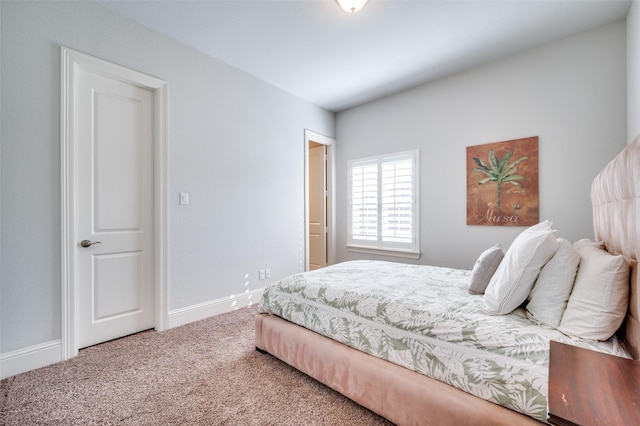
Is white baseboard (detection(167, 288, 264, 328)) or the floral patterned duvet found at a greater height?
the floral patterned duvet

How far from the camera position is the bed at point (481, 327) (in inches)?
45.1

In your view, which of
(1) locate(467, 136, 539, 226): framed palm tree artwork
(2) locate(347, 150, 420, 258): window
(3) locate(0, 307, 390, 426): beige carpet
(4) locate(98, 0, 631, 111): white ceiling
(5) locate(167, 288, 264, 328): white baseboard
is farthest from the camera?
(2) locate(347, 150, 420, 258): window

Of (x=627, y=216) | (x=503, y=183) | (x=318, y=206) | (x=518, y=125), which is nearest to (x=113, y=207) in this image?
(x=318, y=206)

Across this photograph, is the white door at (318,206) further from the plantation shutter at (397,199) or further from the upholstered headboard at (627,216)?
the upholstered headboard at (627,216)

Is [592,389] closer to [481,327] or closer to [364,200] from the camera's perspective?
[481,327]

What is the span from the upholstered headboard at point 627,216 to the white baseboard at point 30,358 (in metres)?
3.44

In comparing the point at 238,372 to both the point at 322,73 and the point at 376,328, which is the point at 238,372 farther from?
the point at 322,73

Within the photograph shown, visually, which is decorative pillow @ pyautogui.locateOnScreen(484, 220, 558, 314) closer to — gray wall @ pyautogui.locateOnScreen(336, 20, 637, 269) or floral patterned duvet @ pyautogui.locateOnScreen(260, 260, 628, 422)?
floral patterned duvet @ pyautogui.locateOnScreen(260, 260, 628, 422)

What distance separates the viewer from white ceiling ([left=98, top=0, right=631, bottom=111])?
91.4 inches

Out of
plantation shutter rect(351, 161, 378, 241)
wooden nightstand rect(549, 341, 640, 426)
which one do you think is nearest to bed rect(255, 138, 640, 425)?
wooden nightstand rect(549, 341, 640, 426)

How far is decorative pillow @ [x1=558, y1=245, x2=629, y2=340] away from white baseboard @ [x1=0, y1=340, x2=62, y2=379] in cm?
329

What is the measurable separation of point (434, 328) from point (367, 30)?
262 cm

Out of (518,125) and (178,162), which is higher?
(518,125)

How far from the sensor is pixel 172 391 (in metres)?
1.79
